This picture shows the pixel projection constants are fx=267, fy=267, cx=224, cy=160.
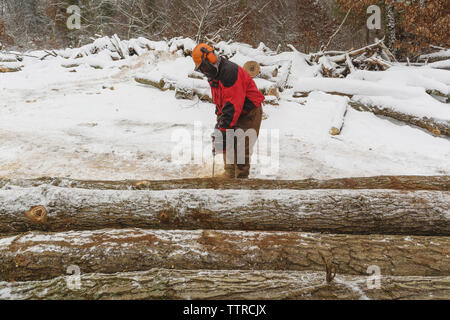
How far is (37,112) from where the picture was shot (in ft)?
22.8

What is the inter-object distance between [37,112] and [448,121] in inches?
383

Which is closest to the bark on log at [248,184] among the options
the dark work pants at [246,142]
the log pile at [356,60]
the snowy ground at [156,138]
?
the dark work pants at [246,142]

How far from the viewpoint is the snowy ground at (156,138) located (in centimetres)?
462

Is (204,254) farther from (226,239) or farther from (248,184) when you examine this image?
(248,184)

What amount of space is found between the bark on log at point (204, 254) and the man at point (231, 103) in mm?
1779

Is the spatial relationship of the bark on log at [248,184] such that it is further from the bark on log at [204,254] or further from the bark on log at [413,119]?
the bark on log at [413,119]

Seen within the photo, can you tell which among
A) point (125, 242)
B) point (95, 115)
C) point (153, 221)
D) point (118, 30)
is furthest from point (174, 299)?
point (118, 30)

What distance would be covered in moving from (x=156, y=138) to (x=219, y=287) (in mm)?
4395

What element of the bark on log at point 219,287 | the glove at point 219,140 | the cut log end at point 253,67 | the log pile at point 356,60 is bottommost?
the bark on log at point 219,287

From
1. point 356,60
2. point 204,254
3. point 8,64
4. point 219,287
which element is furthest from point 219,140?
point 8,64

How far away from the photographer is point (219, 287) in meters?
1.87

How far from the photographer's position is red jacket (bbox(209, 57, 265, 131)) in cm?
333

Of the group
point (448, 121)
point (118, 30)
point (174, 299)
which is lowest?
point (174, 299)
